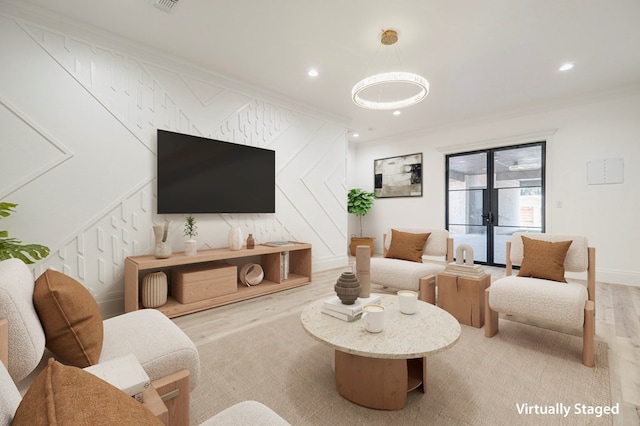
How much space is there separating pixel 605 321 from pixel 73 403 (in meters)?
3.76

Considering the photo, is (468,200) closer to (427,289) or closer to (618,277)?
(618,277)

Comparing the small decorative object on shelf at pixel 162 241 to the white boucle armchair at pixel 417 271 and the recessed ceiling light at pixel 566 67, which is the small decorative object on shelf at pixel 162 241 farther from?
the recessed ceiling light at pixel 566 67

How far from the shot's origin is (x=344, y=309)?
5.68 feet

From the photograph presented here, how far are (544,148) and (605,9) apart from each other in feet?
8.38

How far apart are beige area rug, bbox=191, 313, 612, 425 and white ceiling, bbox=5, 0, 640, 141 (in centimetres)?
269

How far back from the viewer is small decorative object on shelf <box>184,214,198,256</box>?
2.98 metres

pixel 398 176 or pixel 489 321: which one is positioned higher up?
pixel 398 176

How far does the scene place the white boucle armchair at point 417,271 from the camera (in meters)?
2.83

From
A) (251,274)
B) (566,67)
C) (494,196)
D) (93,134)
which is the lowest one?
(251,274)

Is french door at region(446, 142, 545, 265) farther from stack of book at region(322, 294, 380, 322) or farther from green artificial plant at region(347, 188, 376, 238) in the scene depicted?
stack of book at region(322, 294, 380, 322)

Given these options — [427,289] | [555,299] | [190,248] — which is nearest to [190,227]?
[190,248]

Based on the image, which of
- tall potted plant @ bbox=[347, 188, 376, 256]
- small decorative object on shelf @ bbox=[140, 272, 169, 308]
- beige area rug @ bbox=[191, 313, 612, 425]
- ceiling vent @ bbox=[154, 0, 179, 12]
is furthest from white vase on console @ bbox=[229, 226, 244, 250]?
tall potted plant @ bbox=[347, 188, 376, 256]

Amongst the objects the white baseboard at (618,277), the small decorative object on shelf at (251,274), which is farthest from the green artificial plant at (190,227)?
the white baseboard at (618,277)

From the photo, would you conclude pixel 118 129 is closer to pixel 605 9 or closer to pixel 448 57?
pixel 448 57
